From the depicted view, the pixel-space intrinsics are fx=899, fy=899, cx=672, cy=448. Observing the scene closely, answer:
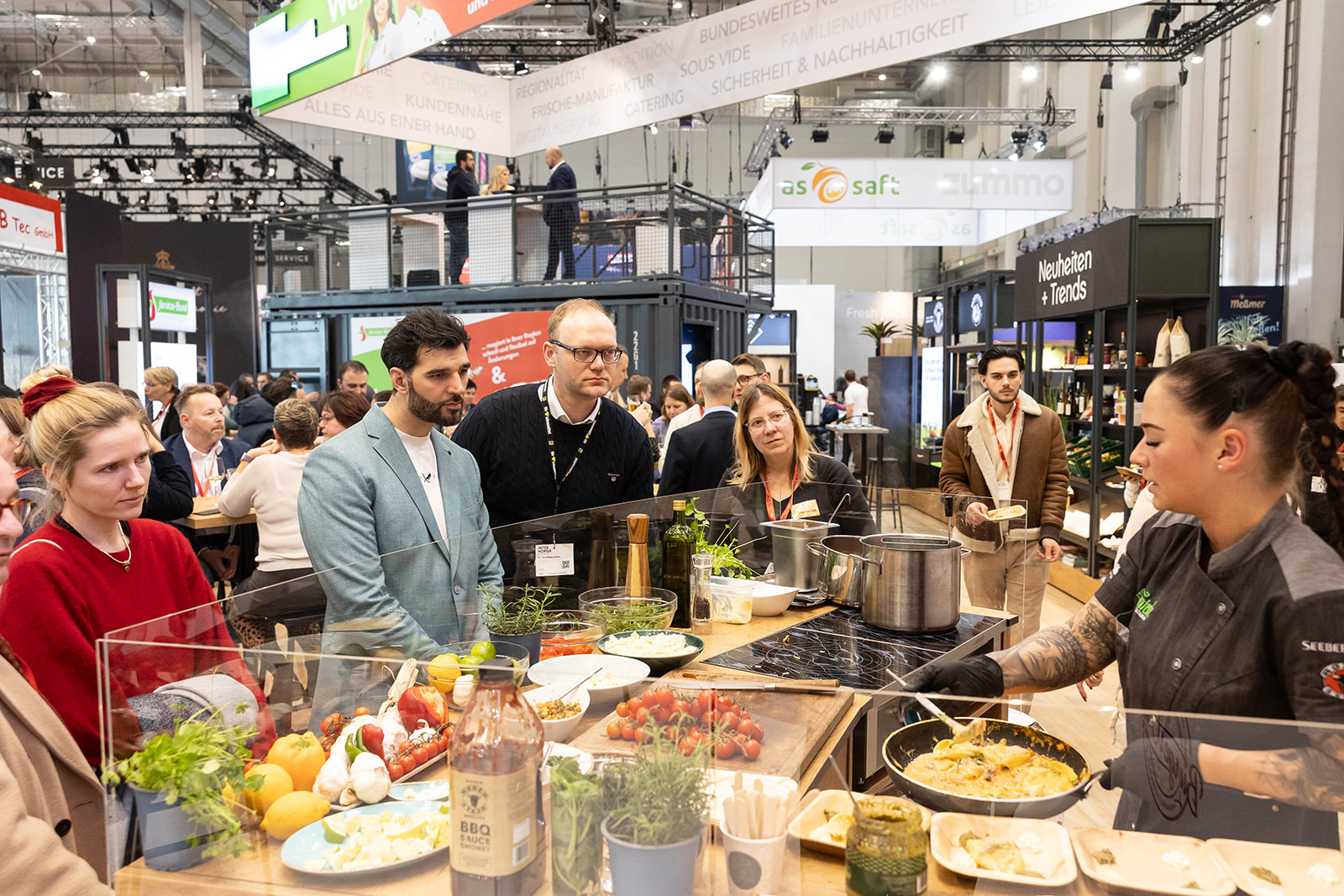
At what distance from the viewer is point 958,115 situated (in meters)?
14.9

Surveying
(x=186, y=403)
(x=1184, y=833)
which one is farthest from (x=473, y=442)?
(x=186, y=403)

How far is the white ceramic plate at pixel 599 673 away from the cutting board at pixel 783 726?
0.46 feet

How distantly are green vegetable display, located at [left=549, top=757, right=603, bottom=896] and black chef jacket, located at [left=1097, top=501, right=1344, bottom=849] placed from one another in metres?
0.66

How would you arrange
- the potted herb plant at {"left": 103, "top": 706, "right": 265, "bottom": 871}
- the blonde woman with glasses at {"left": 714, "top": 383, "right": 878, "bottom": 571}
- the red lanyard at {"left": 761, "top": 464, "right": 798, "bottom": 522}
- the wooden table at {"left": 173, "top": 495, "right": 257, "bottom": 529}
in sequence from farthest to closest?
1. the wooden table at {"left": 173, "top": 495, "right": 257, "bottom": 529}
2. the red lanyard at {"left": 761, "top": 464, "right": 798, "bottom": 522}
3. the blonde woman with glasses at {"left": 714, "top": 383, "right": 878, "bottom": 571}
4. the potted herb plant at {"left": 103, "top": 706, "right": 265, "bottom": 871}

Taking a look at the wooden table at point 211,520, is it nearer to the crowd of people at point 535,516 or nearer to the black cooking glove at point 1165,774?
the crowd of people at point 535,516

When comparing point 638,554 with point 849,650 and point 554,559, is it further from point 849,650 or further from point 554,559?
point 849,650

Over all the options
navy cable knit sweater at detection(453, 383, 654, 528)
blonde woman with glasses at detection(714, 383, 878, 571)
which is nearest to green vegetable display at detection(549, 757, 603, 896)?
blonde woman with glasses at detection(714, 383, 878, 571)

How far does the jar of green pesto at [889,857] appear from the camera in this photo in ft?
3.55

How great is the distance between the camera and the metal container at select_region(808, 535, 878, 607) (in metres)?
2.62

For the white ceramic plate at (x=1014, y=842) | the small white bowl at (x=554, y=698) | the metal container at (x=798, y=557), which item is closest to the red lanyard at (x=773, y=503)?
the metal container at (x=798, y=557)

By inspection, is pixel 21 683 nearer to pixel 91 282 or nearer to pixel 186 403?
pixel 186 403

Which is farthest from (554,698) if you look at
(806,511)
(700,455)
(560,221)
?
(560,221)

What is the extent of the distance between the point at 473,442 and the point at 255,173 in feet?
74.9

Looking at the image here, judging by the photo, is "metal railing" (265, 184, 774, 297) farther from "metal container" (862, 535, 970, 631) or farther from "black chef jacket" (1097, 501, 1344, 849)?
"black chef jacket" (1097, 501, 1344, 849)
